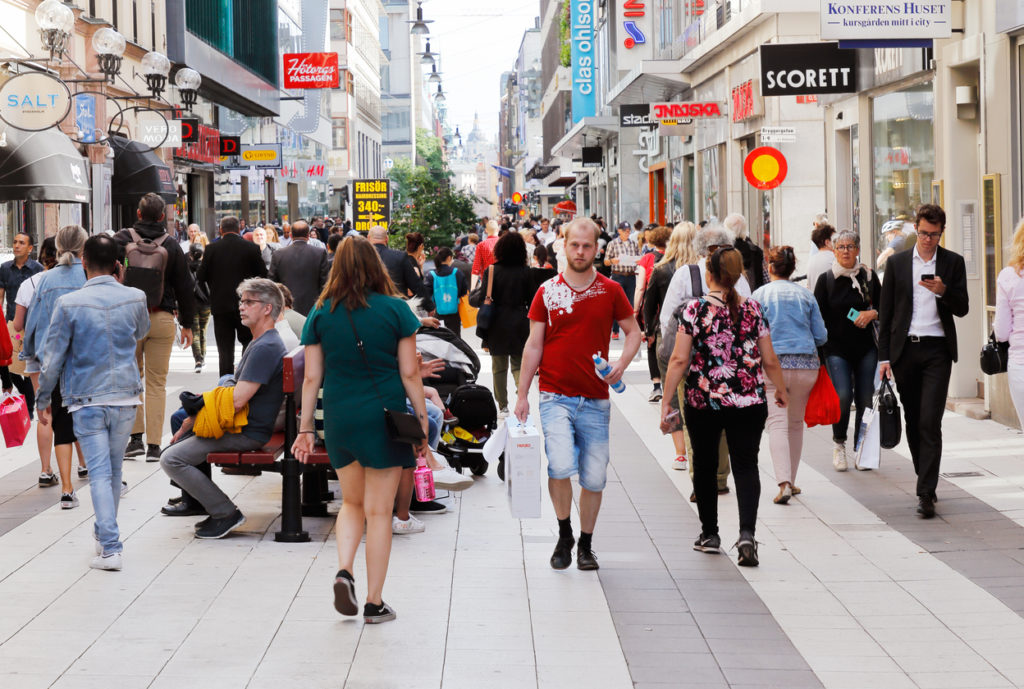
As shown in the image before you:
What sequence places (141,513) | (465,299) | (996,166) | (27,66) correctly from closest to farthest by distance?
(141,513)
(996,166)
(465,299)
(27,66)

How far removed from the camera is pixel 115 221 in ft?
107

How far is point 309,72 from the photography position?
2308 inches

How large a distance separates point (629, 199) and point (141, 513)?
36.9 m

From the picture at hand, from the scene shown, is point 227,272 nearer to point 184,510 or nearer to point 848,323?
point 184,510

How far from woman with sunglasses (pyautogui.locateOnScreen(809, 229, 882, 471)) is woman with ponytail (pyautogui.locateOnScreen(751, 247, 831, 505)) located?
3.12 feet

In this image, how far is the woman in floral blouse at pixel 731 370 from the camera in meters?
7.54

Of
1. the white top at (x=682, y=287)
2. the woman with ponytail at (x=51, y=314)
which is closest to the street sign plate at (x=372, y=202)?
the woman with ponytail at (x=51, y=314)

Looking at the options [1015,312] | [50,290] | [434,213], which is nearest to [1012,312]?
[1015,312]

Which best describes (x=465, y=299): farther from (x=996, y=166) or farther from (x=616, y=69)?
(x=616, y=69)

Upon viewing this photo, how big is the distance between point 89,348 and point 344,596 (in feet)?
7.60

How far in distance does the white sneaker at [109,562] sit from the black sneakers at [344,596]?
5.82 feet

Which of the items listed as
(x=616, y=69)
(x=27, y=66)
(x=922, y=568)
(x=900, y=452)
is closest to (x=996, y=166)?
(x=900, y=452)

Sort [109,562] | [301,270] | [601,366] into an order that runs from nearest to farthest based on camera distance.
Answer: [601,366], [109,562], [301,270]

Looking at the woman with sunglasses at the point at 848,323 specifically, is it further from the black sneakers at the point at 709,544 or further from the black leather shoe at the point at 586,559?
the black leather shoe at the point at 586,559
